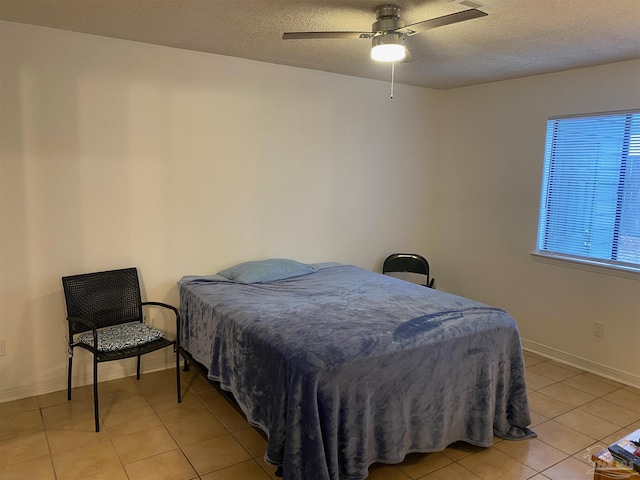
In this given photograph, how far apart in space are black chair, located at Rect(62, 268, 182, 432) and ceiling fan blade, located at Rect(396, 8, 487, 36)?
7.31 ft

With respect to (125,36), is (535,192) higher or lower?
lower

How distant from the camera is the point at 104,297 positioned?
322 centimetres

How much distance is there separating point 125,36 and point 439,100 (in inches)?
120

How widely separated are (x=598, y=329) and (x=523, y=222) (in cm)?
106

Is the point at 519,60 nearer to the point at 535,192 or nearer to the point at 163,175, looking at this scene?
the point at 535,192

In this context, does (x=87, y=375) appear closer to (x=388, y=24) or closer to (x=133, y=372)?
(x=133, y=372)

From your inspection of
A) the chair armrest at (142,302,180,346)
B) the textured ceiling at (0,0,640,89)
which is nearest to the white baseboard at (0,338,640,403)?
the chair armrest at (142,302,180,346)

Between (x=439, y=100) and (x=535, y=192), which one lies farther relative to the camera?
(x=439, y=100)

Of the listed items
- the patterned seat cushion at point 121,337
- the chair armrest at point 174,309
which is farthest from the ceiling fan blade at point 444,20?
the patterned seat cushion at point 121,337

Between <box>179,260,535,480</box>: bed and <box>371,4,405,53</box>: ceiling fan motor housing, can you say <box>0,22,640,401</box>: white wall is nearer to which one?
<box>179,260,535,480</box>: bed

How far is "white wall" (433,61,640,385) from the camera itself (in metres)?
3.62

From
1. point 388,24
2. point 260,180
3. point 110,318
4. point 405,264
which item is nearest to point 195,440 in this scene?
point 110,318

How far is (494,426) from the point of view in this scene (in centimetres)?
278

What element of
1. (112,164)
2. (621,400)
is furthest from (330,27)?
(621,400)
